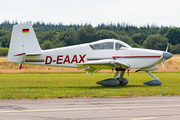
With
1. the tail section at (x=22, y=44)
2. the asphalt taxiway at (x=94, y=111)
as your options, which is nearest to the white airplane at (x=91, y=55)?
the tail section at (x=22, y=44)

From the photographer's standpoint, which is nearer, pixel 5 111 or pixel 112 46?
pixel 5 111

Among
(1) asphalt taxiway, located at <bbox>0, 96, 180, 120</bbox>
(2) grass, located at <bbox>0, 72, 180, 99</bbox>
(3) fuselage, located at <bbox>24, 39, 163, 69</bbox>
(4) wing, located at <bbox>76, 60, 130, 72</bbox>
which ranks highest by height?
(3) fuselage, located at <bbox>24, 39, 163, 69</bbox>

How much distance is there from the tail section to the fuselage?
85 cm

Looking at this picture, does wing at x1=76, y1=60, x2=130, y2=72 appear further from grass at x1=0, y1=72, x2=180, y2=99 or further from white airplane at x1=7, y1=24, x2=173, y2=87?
grass at x1=0, y1=72, x2=180, y2=99

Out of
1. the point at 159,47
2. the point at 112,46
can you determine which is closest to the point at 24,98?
the point at 112,46

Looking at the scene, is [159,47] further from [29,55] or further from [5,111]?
[5,111]

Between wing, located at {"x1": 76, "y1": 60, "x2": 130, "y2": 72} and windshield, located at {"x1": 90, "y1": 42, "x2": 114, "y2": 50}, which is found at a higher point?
windshield, located at {"x1": 90, "y1": 42, "x2": 114, "y2": 50}

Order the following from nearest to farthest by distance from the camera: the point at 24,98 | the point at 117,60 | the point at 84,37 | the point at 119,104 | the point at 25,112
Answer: the point at 25,112, the point at 119,104, the point at 24,98, the point at 117,60, the point at 84,37

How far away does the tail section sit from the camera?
17359 millimetres

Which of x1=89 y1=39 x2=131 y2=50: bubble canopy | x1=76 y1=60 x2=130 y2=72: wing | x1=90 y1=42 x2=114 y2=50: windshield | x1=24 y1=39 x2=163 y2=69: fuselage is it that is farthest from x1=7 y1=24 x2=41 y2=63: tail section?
x1=89 y1=39 x2=131 y2=50: bubble canopy

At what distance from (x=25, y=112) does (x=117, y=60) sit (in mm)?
9092

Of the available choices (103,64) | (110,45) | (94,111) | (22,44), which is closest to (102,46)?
(110,45)

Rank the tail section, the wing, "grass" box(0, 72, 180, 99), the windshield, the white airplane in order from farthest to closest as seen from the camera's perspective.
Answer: the tail section → the windshield → the white airplane → the wing → "grass" box(0, 72, 180, 99)

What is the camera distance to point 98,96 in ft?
40.5
